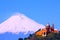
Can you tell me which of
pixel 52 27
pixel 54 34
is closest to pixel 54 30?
pixel 52 27

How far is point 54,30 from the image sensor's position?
3110 inches

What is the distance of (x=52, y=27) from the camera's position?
7950 centimetres

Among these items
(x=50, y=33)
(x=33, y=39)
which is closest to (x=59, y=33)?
(x=50, y=33)

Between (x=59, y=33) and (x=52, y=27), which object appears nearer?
(x=59, y=33)

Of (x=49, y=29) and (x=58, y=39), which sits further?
(x=49, y=29)

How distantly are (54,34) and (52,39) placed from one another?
2409 millimetres

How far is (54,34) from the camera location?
7188cm

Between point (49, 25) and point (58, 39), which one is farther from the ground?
point (49, 25)

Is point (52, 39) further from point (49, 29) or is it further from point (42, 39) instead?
point (49, 29)

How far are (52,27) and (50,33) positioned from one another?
16.9ft

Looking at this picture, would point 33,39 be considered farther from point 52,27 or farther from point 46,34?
point 52,27

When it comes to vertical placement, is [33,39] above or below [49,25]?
below

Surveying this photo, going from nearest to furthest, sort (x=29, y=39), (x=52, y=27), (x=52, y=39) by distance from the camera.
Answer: (x=52, y=39)
(x=29, y=39)
(x=52, y=27)

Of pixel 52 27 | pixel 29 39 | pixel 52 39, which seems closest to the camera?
pixel 52 39
